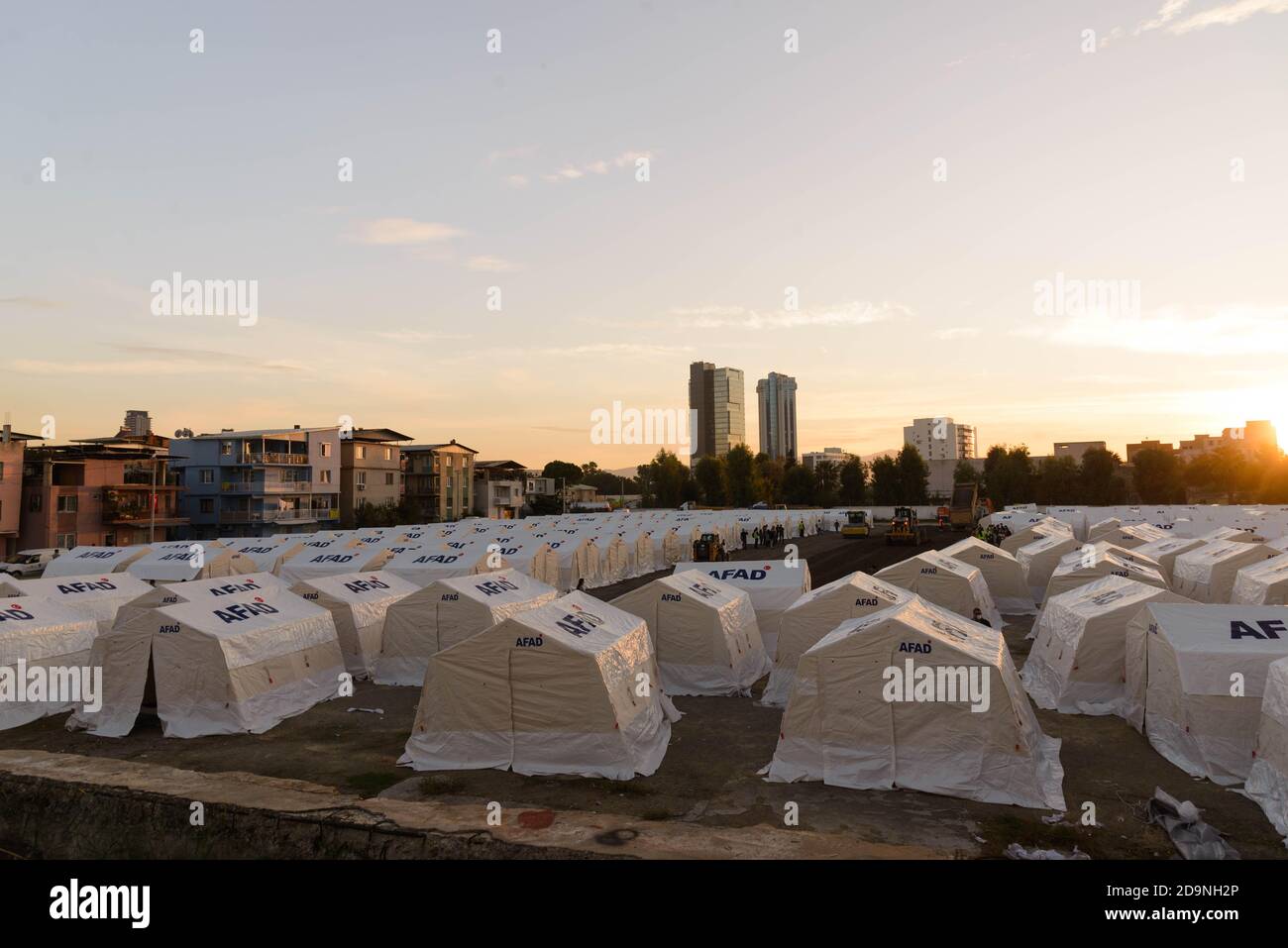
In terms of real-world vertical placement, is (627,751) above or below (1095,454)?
below

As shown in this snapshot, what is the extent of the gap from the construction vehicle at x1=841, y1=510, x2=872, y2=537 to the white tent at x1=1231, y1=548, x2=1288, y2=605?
49.3 m

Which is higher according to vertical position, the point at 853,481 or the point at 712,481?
the point at 712,481

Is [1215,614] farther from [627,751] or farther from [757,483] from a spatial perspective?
[757,483]

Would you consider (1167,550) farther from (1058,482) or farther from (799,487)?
(799,487)

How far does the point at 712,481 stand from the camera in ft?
414

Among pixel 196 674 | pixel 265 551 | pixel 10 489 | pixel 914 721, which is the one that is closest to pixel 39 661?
pixel 196 674

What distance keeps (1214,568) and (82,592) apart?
110 ft

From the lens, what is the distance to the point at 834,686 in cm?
1225

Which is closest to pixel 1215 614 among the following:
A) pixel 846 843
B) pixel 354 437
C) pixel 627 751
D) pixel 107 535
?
pixel 846 843

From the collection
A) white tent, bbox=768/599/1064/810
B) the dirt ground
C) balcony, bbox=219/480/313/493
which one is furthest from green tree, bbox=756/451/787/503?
white tent, bbox=768/599/1064/810

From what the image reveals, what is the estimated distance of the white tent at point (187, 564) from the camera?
32875 mm
